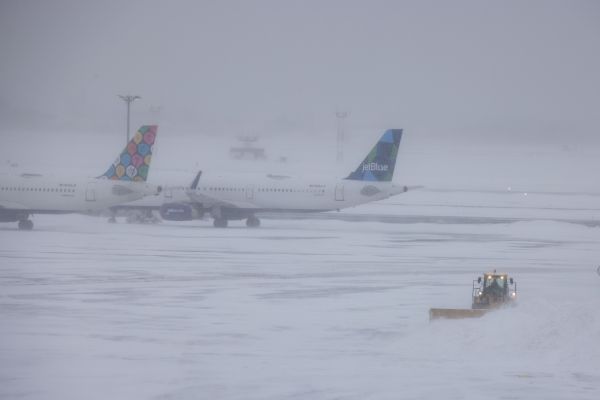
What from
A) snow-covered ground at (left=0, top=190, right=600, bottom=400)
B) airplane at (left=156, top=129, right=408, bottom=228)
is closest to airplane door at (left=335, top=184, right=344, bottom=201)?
airplane at (left=156, top=129, right=408, bottom=228)

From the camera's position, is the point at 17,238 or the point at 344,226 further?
the point at 344,226

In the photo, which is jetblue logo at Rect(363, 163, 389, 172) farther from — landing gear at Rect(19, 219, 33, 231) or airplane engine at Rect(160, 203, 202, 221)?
landing gear at Rect(19, 219, 33, 231)

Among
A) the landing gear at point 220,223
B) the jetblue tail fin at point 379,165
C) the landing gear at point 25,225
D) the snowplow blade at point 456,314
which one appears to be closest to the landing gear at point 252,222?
the landing gear at point 220,223

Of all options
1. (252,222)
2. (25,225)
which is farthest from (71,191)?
(252,222)

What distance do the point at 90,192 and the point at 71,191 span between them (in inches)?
44.5

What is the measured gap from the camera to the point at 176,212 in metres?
60.8

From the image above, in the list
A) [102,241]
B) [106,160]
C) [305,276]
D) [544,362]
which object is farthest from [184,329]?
[106,160]

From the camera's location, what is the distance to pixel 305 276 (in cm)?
3481

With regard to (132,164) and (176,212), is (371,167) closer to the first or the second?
(176,212)

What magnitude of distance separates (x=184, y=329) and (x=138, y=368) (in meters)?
4.44

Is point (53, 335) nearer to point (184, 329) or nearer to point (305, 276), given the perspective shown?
point (184, 329)

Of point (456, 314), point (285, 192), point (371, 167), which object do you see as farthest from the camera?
point (285, 192)

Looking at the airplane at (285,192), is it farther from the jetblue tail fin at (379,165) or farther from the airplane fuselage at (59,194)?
the airplane fuselage at (59,194)

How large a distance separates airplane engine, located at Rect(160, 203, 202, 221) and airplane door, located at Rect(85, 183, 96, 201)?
17.7 feet
